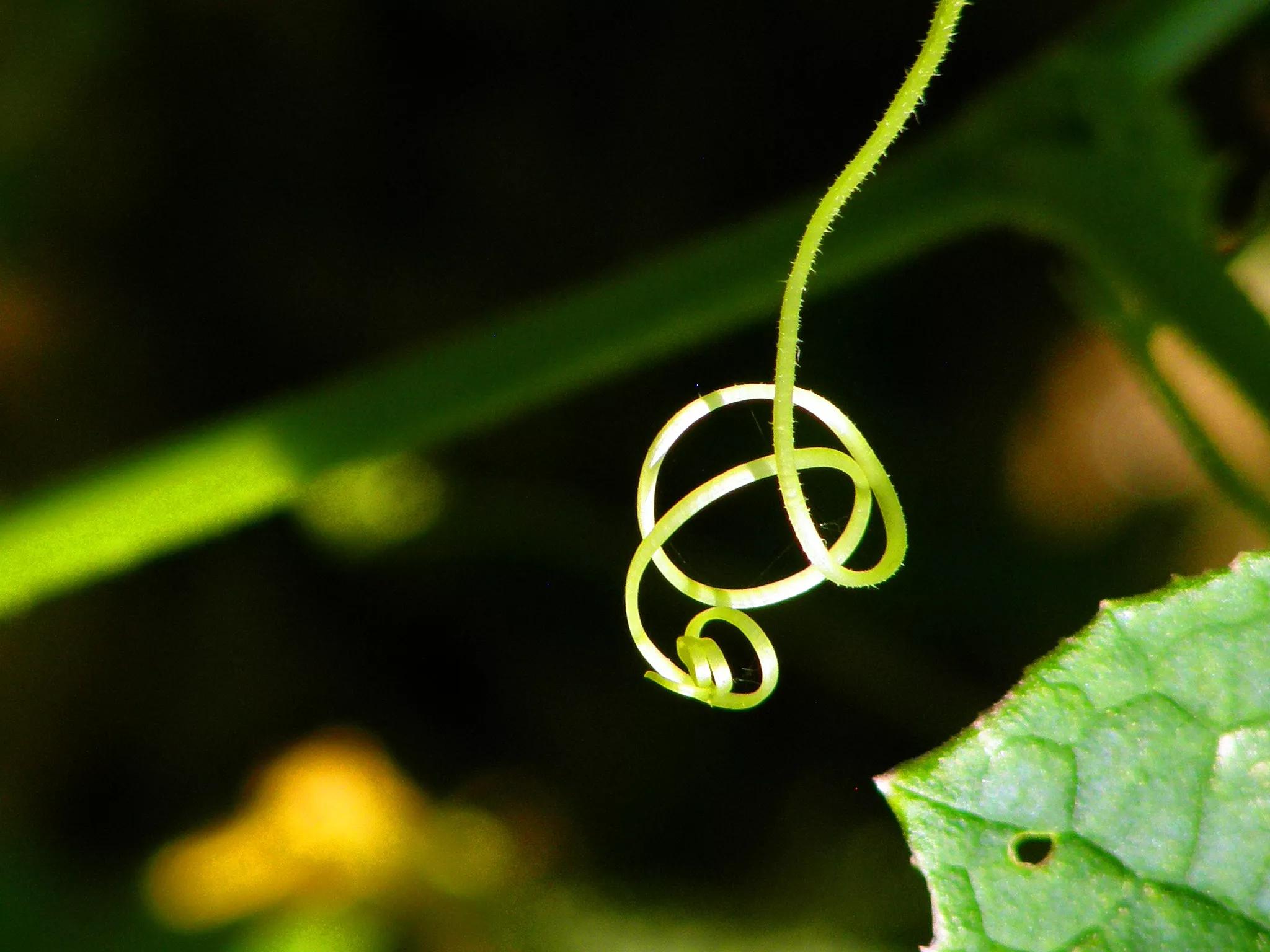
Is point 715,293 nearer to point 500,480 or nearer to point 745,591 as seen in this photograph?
point 745,591

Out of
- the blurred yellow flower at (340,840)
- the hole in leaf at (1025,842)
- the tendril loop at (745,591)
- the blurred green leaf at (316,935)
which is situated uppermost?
the blurred yellow flower at (340,840)

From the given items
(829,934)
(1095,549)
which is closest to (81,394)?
(829,934)

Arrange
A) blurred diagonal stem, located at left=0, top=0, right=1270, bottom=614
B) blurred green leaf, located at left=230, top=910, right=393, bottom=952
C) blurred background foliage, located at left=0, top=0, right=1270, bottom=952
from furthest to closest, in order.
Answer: blurred background foliage, located at left=0, top=0, right=1270, bottom=952
blurred green leaf, located at left=230, top=910, right=393, bottom=952
blurred diagonal stem, located at left=0, top=0, right=1270, bottom=614

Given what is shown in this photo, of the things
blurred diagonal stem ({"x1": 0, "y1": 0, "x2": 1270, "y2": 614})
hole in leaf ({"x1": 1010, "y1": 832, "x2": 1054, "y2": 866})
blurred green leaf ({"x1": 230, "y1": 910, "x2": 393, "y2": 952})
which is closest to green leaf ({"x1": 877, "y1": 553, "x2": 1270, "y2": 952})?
hole in leaf ({"x1": 1010, "y1": 832, "x2": 1054, "y2": 866})

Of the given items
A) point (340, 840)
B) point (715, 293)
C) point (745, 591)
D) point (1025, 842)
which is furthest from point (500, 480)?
point (1025, 842)

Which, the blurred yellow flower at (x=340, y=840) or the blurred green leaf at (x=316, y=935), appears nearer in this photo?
the blurred green leaf at (x=316, y=935)

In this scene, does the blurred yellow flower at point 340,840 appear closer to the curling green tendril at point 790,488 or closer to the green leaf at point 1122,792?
the curling green tendril at point 790,488

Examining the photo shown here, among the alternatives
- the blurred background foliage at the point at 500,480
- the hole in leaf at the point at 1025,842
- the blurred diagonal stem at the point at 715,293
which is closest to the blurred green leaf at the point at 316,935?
the blurred background foliage at the point at 500,480

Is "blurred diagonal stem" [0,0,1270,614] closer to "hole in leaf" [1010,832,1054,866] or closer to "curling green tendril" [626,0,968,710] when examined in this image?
"curling green tendril" [626,0,968,710]
